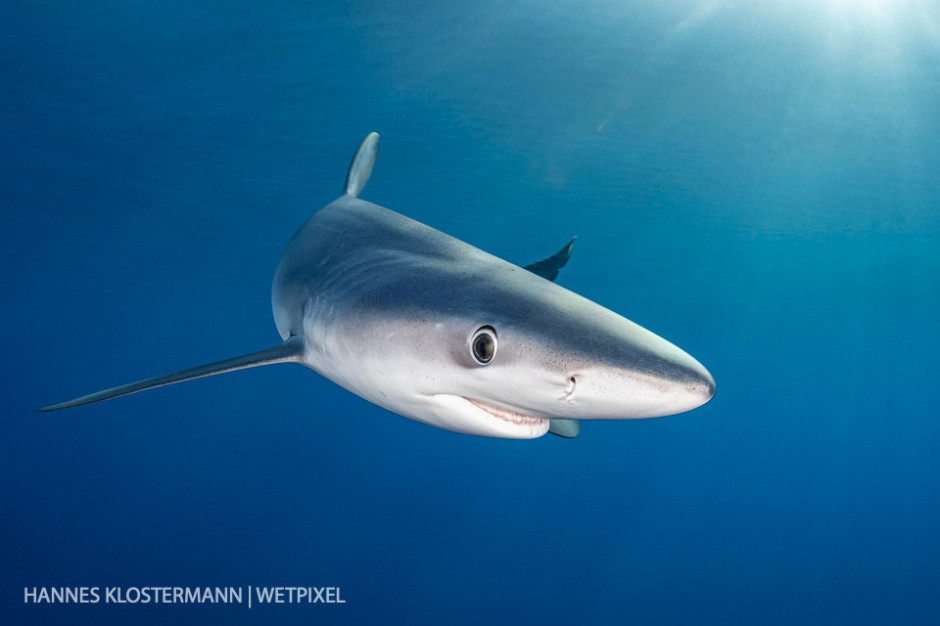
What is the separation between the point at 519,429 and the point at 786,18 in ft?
30.4

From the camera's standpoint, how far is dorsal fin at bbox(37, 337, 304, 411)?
6.17 feet

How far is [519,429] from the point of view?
1.62m

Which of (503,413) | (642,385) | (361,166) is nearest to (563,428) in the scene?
(503,413)

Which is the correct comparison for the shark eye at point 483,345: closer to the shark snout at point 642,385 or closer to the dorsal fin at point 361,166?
the shark snout at point 642,385

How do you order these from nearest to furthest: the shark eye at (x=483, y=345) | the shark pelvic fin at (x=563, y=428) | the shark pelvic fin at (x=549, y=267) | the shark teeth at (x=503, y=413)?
the shark eye at (x=483, y=345) < the shark teeth at (x=503, y=413) < the shark pelvic fin at (x=563, y=428) < the shark pelvic fin at (x=549, y=267)

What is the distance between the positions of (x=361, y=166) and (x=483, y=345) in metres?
2.74

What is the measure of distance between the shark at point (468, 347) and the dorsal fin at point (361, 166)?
53.7 inches

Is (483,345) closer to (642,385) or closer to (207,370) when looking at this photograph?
(642,385)

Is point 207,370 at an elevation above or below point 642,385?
above

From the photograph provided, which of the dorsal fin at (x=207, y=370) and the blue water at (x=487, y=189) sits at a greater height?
the blue water at (x=487, y=189)

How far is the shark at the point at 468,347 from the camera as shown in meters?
1.26

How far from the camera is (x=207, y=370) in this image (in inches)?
78.4

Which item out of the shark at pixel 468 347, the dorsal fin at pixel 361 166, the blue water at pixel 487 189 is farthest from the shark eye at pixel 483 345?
the blue water at pixel 487 189

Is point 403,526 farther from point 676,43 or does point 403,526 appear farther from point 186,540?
point 676,43
